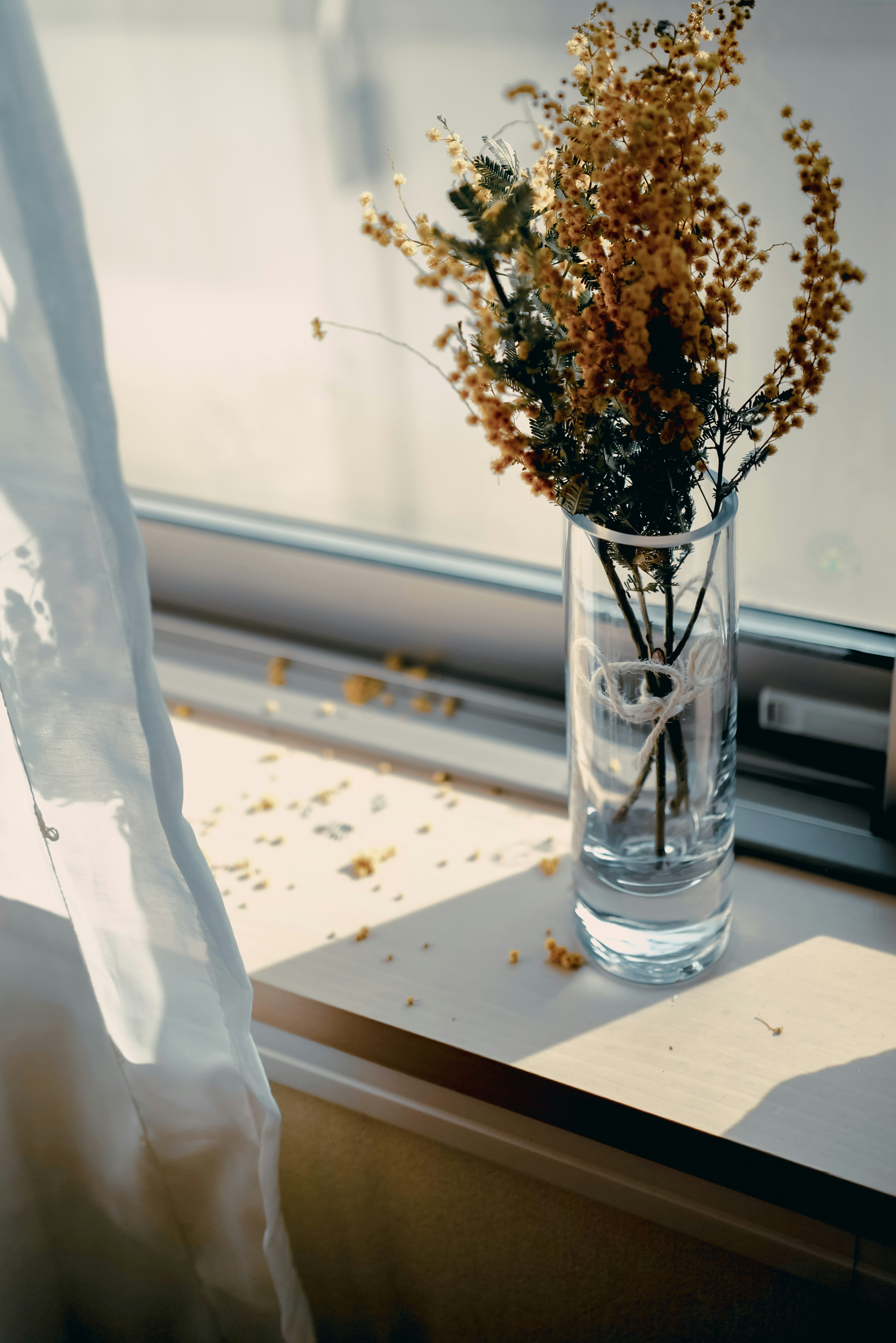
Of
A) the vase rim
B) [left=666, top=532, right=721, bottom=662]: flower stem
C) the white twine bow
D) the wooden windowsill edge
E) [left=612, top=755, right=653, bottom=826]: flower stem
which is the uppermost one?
the vase rim

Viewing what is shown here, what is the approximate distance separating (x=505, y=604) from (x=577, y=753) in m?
0.28

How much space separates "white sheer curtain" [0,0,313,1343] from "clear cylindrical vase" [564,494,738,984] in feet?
0.78

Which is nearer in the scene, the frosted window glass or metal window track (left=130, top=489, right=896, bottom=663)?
the frosted window glass

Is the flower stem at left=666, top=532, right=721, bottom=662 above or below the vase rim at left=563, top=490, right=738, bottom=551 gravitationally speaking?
below

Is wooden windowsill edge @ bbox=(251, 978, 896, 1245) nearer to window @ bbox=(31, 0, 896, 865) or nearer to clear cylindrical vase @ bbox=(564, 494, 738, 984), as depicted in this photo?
clear cylindrical vase @ bbox=(564, 494, 738, 984)

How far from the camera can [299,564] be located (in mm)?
1027

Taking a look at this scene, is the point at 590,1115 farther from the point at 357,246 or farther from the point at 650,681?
the point at 357,246

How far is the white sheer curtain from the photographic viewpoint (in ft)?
1.57

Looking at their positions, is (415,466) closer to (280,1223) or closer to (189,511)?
(189,511)

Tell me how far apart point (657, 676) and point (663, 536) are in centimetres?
9

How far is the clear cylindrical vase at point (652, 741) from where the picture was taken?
58cm

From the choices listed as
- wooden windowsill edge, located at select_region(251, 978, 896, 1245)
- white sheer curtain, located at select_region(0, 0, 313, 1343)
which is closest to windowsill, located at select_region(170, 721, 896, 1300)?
wooden windowsill edge, located at select_region(251, 978, 896, 1245)

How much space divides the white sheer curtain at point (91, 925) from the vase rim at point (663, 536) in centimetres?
23

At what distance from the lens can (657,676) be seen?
601mm
